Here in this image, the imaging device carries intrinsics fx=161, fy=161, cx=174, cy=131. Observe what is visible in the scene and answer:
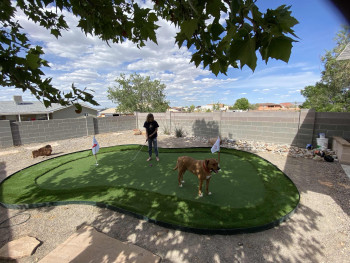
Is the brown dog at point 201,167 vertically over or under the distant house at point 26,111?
under

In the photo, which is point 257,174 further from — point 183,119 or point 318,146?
point 183,119

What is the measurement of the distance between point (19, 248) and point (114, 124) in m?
14.5

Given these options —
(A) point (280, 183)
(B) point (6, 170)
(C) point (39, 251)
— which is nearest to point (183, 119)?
(A) point (280, 183)

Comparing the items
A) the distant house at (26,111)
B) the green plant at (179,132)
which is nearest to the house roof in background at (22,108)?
the distant house at (26,111)

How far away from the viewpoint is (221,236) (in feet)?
9.45

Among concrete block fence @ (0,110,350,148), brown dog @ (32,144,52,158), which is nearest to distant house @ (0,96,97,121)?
concrete block fence @ (0,110,350,148)

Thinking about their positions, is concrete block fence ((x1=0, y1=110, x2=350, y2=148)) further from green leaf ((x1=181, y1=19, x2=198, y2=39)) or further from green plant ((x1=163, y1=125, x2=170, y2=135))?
green leaf ((x1=181, y1=19, x2=198, y2=39))

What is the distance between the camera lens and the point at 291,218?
3.30 m

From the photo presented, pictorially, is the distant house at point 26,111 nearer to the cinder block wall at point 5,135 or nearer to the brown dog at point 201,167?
the cinder block wall at point 5,135

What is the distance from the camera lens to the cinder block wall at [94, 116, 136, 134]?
50.2 ft

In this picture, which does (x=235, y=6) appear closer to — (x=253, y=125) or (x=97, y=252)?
(x=97, y=252)

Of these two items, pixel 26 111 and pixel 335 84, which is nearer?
pixel 335 84

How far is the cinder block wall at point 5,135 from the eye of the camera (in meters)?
10.3

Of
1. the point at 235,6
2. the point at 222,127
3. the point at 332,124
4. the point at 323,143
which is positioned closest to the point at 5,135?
the point at 222,127
